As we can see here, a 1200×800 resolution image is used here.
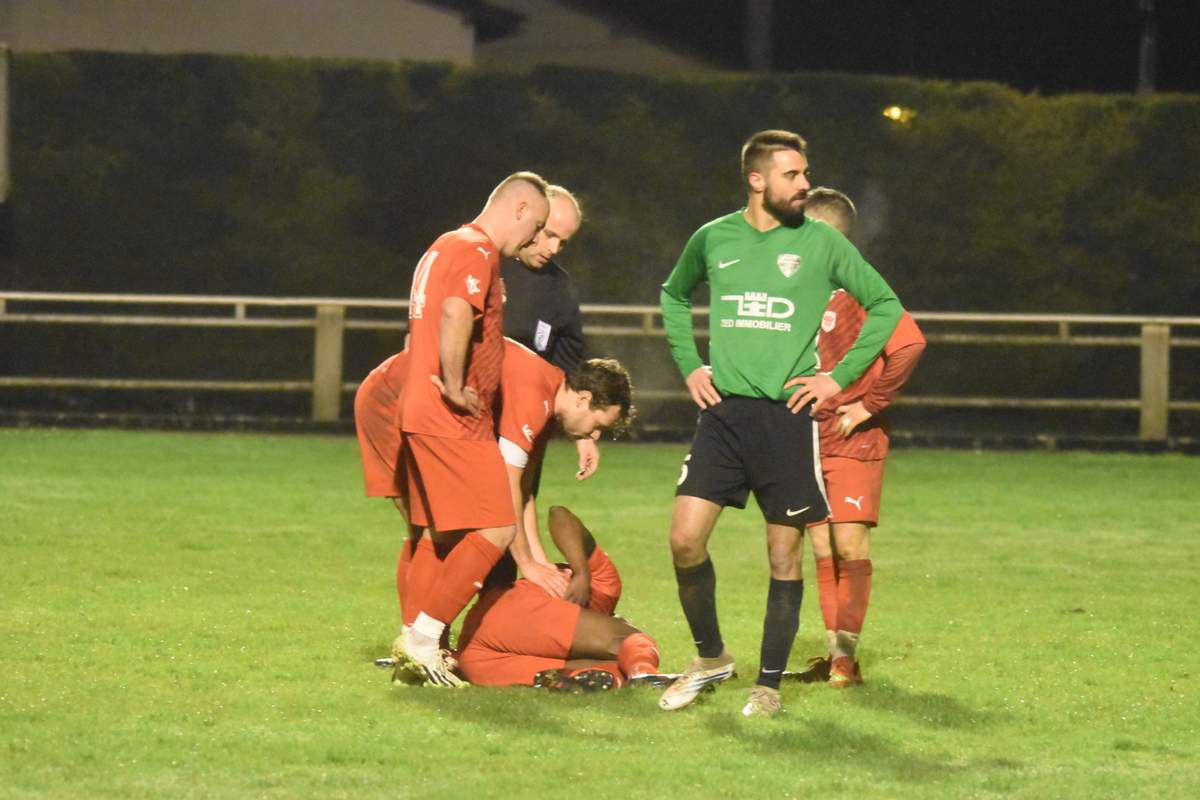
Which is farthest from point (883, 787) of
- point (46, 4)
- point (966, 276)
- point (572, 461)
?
point (46, 4)

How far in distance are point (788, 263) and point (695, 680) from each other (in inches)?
53.3

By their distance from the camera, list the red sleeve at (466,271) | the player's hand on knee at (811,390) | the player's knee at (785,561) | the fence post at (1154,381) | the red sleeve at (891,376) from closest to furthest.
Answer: the player's hand on knee at (811,390), the player's knee at (785,561), the red sleeve at (466,271), the red sleeve at (891,376), the fence post at (1154,381)

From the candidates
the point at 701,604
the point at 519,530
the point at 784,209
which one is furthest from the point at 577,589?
the point at 784,209

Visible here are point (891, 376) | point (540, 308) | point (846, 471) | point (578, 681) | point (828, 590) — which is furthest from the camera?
point (540, 308)

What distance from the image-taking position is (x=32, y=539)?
9.98m

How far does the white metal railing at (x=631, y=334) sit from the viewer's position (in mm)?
16875

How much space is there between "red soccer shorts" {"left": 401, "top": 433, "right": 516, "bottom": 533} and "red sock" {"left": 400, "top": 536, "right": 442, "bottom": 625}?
270mm

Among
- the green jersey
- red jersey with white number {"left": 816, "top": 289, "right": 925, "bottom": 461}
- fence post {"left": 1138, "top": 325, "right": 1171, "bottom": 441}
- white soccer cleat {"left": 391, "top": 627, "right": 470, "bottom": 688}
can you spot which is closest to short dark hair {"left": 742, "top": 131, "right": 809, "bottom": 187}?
the green jersey

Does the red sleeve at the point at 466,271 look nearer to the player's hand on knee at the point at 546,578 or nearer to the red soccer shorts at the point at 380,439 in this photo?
the red soccer shorts at the point at 380,439

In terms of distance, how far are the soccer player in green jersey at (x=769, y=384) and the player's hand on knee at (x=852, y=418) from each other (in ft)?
1.07

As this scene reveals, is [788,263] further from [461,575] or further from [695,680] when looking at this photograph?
[461,575]

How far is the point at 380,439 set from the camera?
23.2ft

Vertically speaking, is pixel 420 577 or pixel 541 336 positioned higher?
pixel 541 336

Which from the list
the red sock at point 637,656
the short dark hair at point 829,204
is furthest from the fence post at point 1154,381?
the red sock at point 637,656
